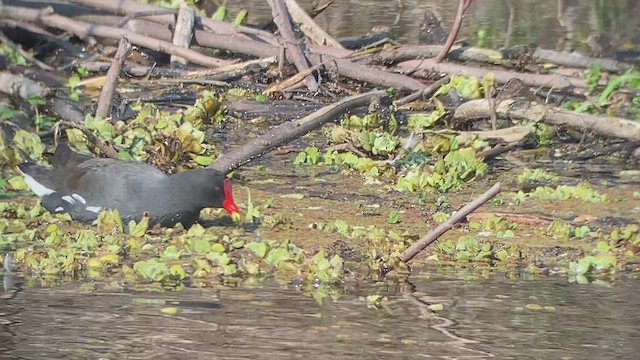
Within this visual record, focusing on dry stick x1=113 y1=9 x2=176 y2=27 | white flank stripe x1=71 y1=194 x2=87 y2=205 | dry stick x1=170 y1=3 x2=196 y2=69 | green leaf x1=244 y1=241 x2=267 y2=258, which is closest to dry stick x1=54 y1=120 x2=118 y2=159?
white flank stripe x1=71 y1=194 x2=87 y2=205

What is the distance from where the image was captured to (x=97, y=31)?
11.8 meters

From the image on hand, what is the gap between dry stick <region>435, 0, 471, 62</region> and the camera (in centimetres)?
995

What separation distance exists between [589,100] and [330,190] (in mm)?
2572

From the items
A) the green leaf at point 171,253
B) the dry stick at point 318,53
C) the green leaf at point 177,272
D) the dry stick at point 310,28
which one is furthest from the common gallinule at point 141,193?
the dry stick at point 310,28

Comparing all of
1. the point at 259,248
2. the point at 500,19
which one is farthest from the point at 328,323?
the point at 500,19

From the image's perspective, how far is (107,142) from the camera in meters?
8.48

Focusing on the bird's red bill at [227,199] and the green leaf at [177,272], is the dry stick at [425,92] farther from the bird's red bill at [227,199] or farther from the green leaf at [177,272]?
the green leaf at [177,272]

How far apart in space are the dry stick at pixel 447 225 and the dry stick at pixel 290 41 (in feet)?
15.8

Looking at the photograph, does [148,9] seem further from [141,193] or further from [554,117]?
[141,193]

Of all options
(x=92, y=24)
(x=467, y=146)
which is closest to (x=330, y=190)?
(x=467, y=146)

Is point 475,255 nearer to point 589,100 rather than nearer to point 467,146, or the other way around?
point 467,146

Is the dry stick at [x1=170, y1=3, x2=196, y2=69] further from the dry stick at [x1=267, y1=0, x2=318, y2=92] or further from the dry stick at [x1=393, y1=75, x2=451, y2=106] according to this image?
the dry stick at [x1=393, y1=75, x2=451, y2=106]

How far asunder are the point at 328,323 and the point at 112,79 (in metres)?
3.82

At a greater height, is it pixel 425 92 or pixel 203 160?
pixel 425 92
